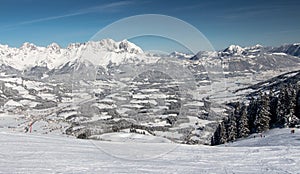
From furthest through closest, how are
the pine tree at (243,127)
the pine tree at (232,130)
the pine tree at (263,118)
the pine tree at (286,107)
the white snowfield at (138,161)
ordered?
1. the pine tree at (232,130)
2. the pine tree at (243,127)
3. the pine tree at (263,118)
4. the pine tree at (286,107)
5. the white snowfield at (138,161)

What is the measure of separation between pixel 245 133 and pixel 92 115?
43.0 metres

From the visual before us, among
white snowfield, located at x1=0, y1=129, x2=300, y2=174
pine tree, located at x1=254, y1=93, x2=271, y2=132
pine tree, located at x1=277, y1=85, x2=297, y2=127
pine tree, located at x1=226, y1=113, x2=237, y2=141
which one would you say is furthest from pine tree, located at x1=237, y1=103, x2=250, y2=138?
white snowfield, located at x1=0, y1=129, x2=300, y2=174

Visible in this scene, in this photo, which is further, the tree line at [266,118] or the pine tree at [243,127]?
the pine tree at [243,127]

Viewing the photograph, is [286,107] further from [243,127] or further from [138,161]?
[138,161]

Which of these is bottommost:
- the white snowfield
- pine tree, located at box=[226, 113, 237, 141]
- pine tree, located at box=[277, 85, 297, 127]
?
pine tree, located at box=[226, 113, 237, 141]

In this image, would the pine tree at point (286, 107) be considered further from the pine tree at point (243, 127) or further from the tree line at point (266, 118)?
the pine tree at point (243, 127)

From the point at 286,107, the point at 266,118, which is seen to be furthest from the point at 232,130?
the point at 286,107

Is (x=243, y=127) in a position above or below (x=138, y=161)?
below

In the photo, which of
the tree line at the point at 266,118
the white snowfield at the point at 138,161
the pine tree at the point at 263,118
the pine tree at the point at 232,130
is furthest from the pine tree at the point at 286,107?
the white snowfield at the point at 138,161

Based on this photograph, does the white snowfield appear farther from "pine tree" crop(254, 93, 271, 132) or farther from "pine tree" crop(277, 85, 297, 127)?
"pine tree" crop(277, 85, 297, 127)

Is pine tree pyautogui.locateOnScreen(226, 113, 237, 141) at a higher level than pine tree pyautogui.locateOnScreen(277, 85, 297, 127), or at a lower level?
lower

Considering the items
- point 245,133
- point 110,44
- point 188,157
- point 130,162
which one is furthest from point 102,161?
point 245,133

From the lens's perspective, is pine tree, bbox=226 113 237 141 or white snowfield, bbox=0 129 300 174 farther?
Result: pine tree, bbox=226 113 237 141

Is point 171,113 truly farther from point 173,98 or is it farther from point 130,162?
point 130,162
